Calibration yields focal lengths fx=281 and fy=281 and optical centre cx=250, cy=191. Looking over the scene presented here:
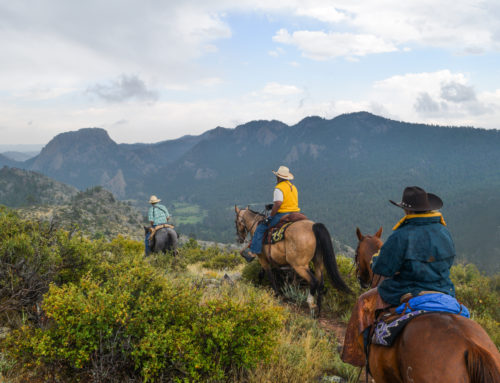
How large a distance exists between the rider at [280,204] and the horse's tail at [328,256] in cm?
94

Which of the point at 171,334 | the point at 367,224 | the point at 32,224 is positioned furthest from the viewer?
the point at 367,224

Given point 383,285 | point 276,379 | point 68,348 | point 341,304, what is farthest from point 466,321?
point 341,304

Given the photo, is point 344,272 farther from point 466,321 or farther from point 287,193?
point 466,321

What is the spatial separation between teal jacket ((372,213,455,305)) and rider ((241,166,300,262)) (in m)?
4.34

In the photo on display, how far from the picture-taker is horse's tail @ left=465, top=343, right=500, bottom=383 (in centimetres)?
221

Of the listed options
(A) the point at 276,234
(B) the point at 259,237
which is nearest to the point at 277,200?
(A) the point at 276,234

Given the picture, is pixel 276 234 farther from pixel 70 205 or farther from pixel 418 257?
pixel 70 205

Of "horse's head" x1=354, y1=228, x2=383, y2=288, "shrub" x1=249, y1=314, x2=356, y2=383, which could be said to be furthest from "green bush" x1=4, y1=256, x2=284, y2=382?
"horse's head" x1=354, y1=228, x2=383, y2=288

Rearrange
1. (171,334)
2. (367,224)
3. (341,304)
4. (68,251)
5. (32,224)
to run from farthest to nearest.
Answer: (367,224)
(341,304)
(32,224)
(68,251)
(171,334)

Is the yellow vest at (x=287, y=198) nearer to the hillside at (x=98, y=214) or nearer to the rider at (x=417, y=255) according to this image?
the rider at (x=417, y=255)

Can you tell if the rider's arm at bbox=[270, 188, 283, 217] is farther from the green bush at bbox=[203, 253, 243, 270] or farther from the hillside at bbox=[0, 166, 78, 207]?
the hillside at bbox=[0, 166, 78, 207]

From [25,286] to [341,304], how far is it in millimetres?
6750

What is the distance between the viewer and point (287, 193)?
751 cm

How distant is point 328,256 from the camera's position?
682 cm
